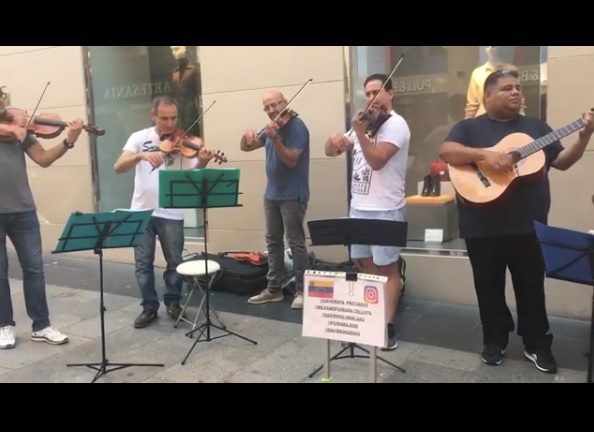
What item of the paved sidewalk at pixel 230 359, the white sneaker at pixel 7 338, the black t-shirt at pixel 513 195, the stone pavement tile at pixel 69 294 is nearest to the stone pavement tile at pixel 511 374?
the paved sidewalk at pixel 230 359

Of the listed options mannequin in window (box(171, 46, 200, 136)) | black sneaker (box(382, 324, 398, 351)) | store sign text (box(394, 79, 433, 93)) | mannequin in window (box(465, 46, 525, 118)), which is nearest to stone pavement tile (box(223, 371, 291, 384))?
black sneaker (box(382, 324, 398, 351))

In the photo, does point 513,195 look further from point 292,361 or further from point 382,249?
point 292,361

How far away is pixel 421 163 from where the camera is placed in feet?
20.4

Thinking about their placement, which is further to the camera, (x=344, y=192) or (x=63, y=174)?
(x=63, y=174)

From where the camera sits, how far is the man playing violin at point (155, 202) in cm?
495

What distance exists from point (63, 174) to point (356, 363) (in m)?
5.57

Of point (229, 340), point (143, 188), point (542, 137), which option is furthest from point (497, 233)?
point (143, 188)

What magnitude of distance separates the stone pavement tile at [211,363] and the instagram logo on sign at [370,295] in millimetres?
1348

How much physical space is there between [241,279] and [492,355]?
262 centimetres

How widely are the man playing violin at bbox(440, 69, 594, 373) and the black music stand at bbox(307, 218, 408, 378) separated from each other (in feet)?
1.75

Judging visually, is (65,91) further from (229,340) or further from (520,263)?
(520,263)

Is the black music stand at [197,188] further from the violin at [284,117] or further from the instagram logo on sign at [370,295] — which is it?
the instagram logo on sign at [370,295]

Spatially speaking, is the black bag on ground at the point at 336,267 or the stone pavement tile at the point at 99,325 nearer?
the stone pavement tile at the point at 99,325

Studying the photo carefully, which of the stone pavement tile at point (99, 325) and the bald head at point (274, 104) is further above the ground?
the bald head at point (274, 104)
